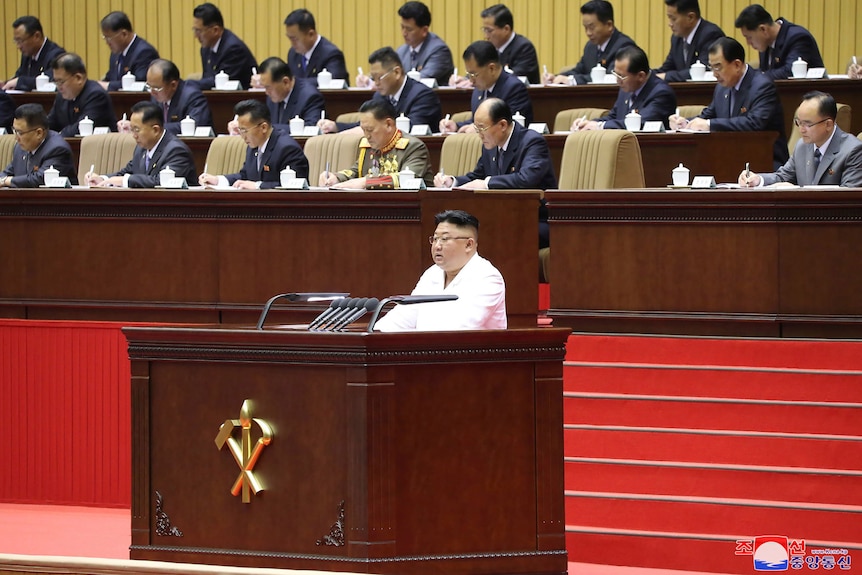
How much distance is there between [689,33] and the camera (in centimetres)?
790

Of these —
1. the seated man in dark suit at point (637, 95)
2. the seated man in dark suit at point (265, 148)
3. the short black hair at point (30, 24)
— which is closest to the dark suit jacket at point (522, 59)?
the seated man in dark suit at point (637, 95)

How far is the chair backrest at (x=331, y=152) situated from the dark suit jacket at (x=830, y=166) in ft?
6.33

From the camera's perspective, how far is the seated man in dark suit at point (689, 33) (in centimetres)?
780

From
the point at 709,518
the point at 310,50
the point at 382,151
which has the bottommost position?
the point at 709,518

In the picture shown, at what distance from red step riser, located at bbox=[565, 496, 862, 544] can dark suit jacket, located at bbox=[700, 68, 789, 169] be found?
2.67 metres

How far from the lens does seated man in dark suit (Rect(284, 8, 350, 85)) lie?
8.26 m

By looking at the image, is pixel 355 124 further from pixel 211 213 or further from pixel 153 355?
pixel 153 355

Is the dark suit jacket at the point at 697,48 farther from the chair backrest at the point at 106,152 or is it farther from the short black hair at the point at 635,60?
the chair backrest at the point at 106,152

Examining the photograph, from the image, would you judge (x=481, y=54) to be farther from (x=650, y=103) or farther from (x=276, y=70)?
(x=276, y=70)

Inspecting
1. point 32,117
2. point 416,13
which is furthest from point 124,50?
point 32,117

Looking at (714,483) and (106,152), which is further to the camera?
(106,152)

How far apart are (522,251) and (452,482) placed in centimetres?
207

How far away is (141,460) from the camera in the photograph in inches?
130

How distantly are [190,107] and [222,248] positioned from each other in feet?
7.76
